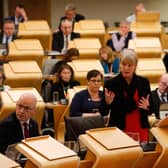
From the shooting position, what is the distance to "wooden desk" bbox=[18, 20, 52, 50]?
11.6m

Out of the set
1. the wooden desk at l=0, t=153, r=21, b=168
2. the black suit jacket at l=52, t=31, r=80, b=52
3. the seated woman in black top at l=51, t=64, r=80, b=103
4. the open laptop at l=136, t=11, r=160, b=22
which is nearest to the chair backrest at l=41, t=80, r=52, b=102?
the seated woman in black top at l=51, t=64, r=80, b=103

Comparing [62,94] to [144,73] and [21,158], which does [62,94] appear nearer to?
[144,73]

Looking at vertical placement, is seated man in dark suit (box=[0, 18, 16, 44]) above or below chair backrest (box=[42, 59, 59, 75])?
above

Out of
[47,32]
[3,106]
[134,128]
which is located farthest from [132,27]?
[134,128]

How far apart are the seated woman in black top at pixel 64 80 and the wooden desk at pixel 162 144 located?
3578mm

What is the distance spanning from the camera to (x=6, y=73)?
8.84 meters

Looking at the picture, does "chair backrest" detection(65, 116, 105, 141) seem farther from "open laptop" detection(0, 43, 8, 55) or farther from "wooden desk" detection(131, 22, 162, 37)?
"wooden desk" detection(131, 22, 162, 37)

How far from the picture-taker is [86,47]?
10664 millimetres

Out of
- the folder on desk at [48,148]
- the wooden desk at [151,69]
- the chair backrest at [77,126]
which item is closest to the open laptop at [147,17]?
the wooden desk at [151,69]

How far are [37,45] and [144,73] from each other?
2.00 m

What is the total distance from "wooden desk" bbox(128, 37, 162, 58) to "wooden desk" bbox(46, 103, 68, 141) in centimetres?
295

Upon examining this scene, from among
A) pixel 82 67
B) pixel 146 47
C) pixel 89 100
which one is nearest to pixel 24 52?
pixel 82 67

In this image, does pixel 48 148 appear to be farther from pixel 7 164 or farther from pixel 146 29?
pixel 146 29

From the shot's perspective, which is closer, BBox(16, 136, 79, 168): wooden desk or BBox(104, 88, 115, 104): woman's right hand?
BBox(16, 136, 79, 168): wooden desk
